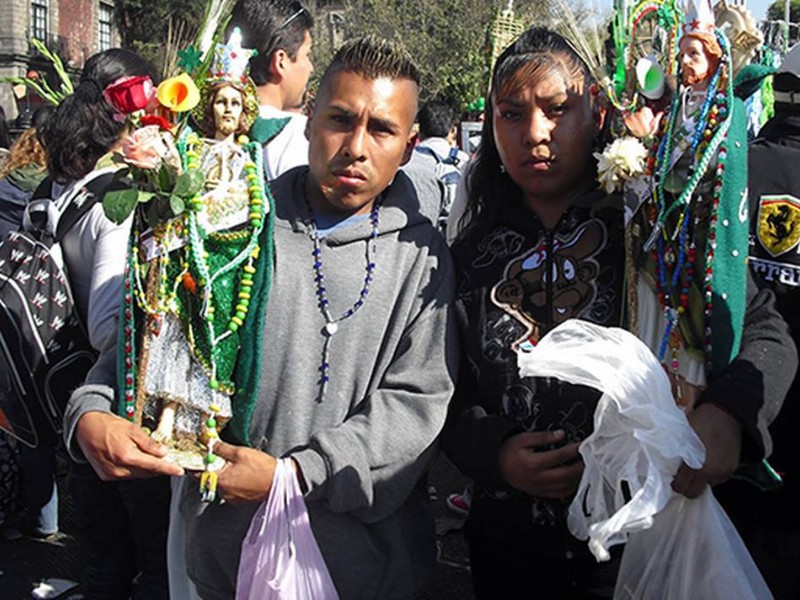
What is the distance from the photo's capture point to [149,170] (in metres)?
1.83

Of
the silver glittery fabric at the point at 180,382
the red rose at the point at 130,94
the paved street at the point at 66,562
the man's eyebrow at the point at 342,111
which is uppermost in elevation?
the red rose at the point at 130,94

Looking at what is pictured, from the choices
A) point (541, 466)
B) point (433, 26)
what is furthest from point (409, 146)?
point (433, 26)

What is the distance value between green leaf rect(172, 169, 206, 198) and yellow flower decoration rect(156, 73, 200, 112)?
148mm

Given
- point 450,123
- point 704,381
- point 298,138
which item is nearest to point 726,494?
point 704,381

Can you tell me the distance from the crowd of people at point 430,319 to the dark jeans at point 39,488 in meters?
2.49

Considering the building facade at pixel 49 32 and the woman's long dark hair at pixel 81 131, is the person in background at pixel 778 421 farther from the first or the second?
the building facade at pixel 49 32

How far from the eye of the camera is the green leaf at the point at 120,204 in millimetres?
1771

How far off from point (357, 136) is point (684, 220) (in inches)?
28.1

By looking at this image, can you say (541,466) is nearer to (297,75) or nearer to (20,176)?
(297,75)

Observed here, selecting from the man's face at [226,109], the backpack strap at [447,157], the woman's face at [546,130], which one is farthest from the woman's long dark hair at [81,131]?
the backpack strap at [447,157]

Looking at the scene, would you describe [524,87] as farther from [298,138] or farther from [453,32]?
[453,32]

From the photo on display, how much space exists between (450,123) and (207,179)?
5.11 metres

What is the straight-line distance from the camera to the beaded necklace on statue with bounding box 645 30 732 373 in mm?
1687

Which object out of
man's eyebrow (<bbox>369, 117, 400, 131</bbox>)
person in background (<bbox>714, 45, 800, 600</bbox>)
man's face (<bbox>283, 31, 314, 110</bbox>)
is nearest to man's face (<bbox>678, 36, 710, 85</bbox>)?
person in background (<bbox>714, 45, 800, 600</bbox>)
